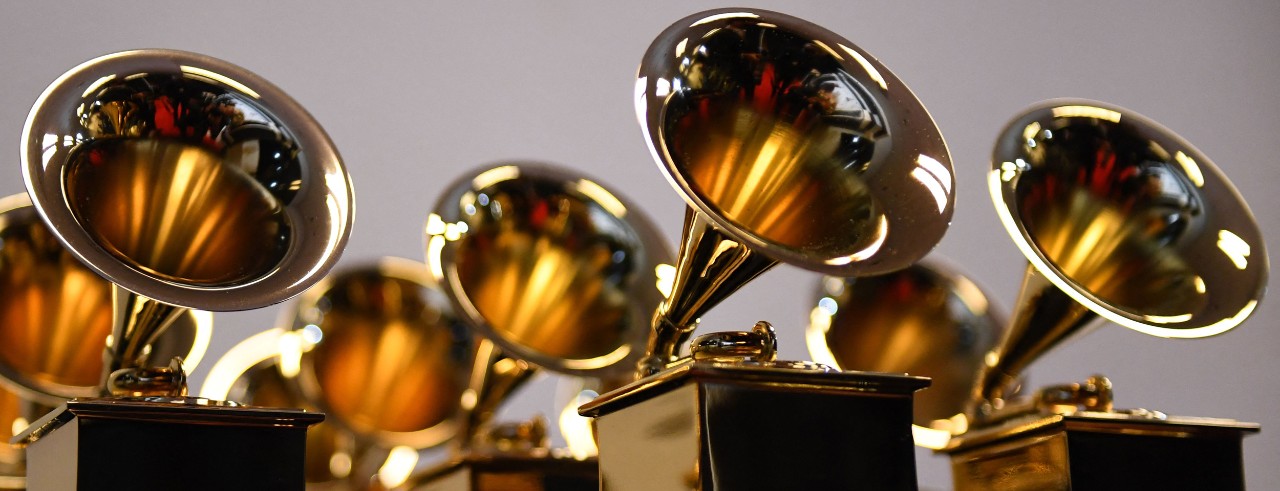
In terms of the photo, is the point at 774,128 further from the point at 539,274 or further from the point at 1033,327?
the point at 539,274

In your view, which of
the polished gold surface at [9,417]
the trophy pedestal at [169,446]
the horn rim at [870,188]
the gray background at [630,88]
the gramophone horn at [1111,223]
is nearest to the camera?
the trophy pedestal at [169,446]

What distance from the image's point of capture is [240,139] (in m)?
2.35

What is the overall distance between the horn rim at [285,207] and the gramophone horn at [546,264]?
0.41m

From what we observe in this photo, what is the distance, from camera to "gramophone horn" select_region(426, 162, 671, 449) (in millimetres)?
2811

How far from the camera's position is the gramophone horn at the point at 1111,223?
248 cm

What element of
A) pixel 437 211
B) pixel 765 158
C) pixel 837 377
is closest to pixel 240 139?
pixel 437 211

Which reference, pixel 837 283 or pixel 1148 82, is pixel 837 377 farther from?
pixel 1148 82

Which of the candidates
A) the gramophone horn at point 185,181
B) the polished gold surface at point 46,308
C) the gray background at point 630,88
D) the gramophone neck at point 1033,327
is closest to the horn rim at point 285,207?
the gramophone horn at point 185,181

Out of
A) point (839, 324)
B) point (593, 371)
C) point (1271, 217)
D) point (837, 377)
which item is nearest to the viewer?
point (837, 377)

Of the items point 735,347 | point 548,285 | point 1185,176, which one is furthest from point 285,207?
point 1185,176

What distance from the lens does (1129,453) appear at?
2188 millimetres

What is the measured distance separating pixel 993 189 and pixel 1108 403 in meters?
0.44

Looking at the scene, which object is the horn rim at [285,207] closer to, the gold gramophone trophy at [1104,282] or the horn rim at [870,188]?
the horn rim at [870,188]

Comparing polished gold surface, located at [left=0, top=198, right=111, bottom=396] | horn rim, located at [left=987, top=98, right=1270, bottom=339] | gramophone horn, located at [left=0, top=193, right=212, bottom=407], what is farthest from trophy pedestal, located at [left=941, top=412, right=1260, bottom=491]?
polished gold surface, located at [left=0, top=198, right=111, bottom=396]
